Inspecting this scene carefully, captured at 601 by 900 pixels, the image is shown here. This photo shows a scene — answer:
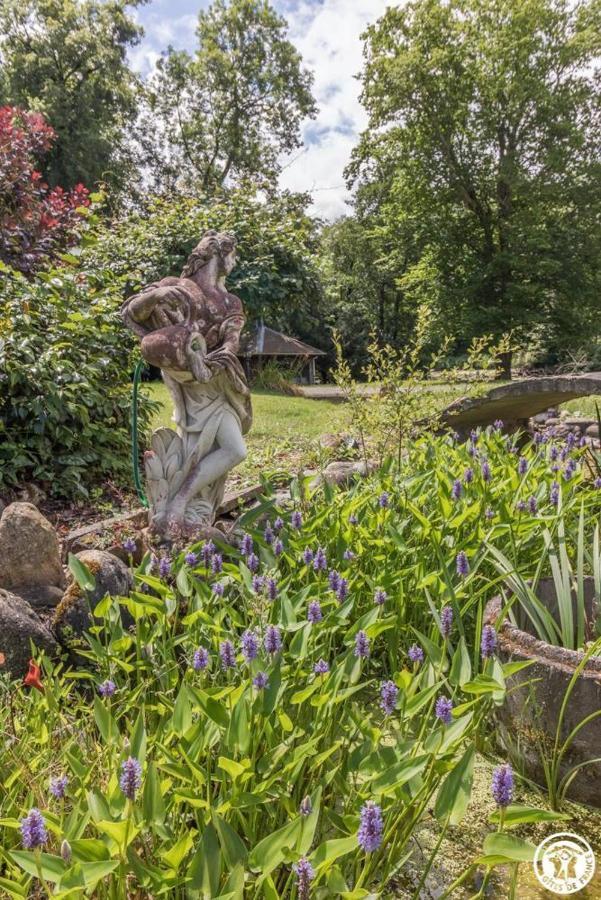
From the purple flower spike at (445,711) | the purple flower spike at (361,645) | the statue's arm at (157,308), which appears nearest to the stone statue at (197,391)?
the statue's arm at (157,308)

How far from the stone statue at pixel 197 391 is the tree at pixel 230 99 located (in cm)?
2422

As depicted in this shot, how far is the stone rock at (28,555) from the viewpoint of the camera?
257 centimetres

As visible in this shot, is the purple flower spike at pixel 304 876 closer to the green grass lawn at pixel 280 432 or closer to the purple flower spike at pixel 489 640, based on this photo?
the purple flower spike at pixel 489 640

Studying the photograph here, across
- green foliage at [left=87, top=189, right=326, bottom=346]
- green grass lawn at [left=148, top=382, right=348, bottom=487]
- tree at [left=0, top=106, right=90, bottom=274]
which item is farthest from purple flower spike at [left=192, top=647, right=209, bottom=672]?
green foliage at [left=87, top=189, right=326, bottom=346]

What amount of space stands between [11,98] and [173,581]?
26.0 metres

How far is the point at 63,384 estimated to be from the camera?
4988 millimetres

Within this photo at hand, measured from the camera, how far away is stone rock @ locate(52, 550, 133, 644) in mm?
2271

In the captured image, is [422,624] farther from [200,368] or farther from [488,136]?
[488,136]

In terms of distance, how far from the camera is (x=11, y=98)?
73.4 feet

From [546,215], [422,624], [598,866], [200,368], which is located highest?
[546,215]

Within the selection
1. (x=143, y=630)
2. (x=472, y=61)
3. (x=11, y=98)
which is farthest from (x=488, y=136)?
(x=143, y=630)

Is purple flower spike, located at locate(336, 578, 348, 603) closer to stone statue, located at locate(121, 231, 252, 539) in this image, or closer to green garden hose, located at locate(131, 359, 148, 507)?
stone statue, located at locate(121, 231, 252, 539)

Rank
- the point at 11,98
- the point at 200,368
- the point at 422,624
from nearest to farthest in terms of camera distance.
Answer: the point at 422,624, the point at 200,368, the point at 11,98

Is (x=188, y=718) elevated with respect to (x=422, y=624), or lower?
elevated
